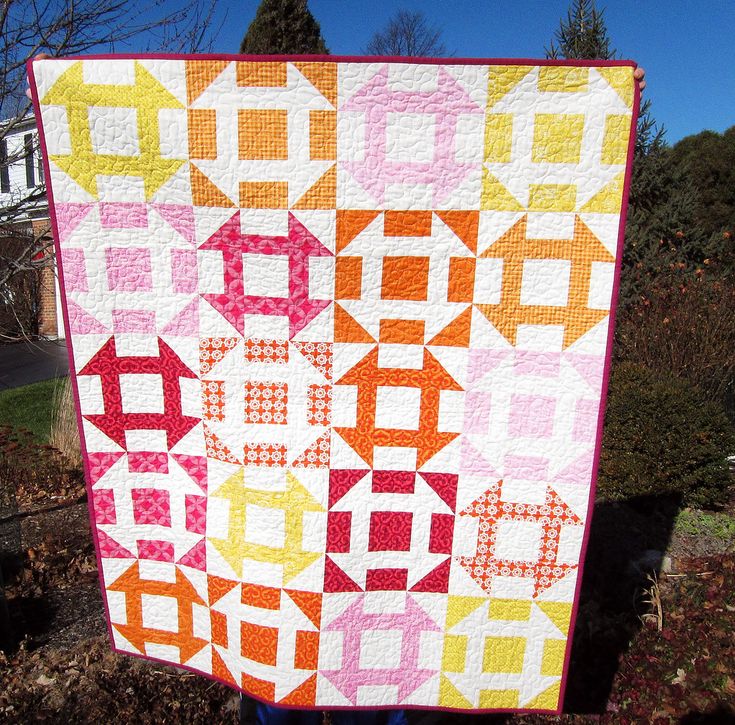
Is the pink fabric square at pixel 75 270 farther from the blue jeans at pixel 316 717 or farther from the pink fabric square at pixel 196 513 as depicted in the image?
the blue jeans at pixel 316 717

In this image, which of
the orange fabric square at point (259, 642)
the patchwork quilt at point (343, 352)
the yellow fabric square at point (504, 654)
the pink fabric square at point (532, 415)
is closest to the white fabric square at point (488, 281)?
the patchwork quilt at point (343, 352)

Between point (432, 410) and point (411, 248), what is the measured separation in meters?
0.36

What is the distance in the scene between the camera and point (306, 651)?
1.34 m

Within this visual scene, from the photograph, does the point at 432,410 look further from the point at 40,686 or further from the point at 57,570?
the point at 57,570

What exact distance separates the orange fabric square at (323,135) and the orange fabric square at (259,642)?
108cm

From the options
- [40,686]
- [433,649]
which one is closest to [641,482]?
[433,649]

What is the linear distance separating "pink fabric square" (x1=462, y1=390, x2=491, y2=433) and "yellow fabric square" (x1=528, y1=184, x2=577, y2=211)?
15.9 inches

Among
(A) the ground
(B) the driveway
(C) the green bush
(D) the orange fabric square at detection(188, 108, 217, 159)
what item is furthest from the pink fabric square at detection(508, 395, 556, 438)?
(B) the driveway

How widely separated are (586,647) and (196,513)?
6.64ft

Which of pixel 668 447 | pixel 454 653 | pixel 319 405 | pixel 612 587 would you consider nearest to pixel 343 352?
pixel 319 405

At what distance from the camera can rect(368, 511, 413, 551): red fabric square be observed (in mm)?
1299

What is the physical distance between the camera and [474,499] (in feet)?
4.18

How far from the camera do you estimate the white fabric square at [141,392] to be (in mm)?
1289

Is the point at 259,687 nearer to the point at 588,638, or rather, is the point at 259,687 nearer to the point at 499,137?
the point at 499,137
